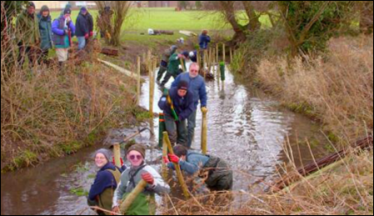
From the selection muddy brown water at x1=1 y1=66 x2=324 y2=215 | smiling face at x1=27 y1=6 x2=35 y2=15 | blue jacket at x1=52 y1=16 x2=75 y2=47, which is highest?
smiling face at x1=27 y1=6 x2=35 y2=15

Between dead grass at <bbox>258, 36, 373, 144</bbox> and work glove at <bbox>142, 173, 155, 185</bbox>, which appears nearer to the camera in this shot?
work glove at <bbox>142, 173, 155, 185</bbox>

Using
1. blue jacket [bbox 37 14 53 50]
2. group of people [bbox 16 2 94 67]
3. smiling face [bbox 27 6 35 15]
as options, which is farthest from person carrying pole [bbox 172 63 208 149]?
blue jacket [bbox 37 14 53 50]

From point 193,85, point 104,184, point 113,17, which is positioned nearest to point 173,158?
point 104,184

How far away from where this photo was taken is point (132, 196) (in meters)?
6.33

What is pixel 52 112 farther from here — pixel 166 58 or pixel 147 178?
pixel 166 58

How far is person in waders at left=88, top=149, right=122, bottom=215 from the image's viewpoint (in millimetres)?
6973

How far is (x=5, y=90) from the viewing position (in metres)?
11.5

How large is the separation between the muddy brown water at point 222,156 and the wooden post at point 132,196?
1.72m

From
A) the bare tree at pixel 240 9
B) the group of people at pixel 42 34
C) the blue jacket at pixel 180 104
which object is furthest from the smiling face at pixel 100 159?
the bare tree at pixel 240 9

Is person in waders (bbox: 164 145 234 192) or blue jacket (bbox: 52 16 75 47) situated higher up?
blue jacket (bbox: 52 16 75 47)

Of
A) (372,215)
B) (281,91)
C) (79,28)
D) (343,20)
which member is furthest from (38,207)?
(343,20)

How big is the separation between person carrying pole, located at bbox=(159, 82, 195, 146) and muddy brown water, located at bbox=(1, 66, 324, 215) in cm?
85

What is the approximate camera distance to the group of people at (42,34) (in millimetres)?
12719

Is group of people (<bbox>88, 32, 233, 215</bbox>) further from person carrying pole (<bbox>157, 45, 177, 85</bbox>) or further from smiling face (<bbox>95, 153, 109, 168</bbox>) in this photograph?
person carrying pole (<bbox>157, 45, 177, 85</bbox>)
